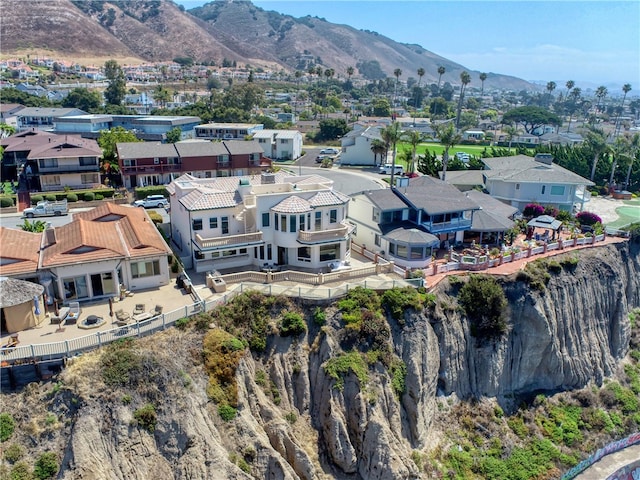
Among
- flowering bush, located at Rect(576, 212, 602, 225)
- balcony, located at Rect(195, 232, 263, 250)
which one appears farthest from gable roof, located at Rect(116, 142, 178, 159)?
flowering bush, located at Rect(576, 212, 602, 225)

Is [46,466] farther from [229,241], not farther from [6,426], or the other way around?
[229,241]

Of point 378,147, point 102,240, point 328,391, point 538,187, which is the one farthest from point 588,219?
point 102,240

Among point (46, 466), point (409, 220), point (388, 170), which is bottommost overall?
point (46, 466)

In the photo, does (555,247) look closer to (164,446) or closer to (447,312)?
(447,312)

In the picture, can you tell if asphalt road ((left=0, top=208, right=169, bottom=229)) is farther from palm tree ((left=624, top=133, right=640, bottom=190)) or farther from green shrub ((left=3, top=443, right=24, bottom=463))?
palm tree ((left=624, top=133, right=640, bottom=190))

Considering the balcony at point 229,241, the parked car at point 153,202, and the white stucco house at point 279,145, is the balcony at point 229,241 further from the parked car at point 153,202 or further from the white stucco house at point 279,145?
the white stucco house at point 279,145

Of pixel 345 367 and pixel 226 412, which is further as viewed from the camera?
pixel 345 367
